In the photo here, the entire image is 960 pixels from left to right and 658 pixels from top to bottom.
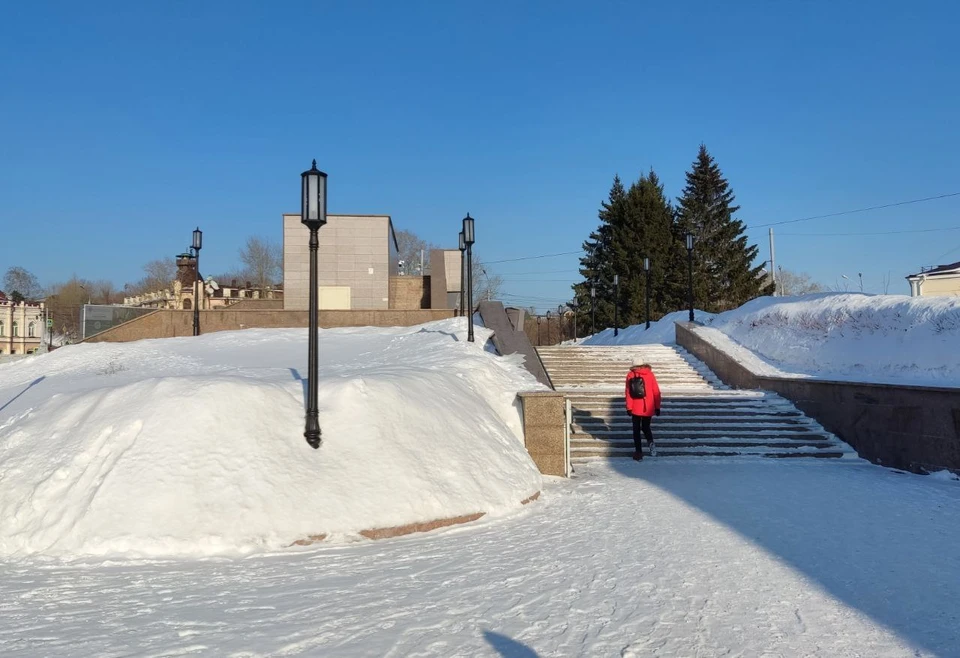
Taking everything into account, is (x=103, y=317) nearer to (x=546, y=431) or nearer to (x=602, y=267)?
(x=546, y=431)

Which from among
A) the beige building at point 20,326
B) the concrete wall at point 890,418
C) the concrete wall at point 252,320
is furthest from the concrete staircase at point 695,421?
the beige building at point 20,326

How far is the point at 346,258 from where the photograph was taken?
85.4ft

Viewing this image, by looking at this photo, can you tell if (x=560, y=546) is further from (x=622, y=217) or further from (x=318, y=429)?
(x=622, y=217)

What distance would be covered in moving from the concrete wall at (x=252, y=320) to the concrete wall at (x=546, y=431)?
12.5m

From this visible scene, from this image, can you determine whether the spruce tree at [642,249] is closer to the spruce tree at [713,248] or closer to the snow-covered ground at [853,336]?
the spruce tree at [713,248]

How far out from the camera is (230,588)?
5.02 metres

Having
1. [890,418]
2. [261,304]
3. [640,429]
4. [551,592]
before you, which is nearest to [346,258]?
[261,304]

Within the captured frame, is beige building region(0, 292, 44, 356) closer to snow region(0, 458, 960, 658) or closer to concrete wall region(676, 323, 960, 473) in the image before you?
concrete wall region(676, 323, 960, 473)

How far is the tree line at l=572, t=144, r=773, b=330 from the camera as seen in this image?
40719 mm

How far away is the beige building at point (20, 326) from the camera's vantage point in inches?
3319

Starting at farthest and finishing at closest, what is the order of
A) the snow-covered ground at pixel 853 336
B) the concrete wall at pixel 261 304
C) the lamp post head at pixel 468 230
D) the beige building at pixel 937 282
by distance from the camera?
1. the beige building at pixel 937 282
2. the concrete wall at pixel 261 304
3. the lamp post head at pixel 468 230
4. the snow-covered ground at pixel 853 336

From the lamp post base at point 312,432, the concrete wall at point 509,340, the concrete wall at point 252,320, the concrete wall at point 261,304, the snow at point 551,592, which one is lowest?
the snow at point 551,592

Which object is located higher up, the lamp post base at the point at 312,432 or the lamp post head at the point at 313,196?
the lamp post head at the point at 313,196

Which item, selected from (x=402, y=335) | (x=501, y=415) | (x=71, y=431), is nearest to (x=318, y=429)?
(x=71, y=431)
